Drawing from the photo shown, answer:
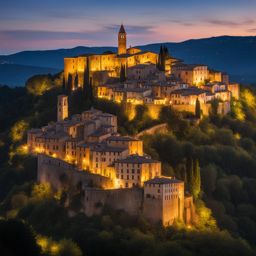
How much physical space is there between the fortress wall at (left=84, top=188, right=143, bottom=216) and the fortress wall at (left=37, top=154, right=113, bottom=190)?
4.36 feet

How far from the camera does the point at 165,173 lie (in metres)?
66.6

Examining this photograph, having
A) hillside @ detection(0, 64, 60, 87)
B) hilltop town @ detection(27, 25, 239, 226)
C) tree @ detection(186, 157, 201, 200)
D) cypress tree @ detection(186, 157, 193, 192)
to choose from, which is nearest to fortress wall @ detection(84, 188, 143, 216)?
hilltop town @ detection(27, 25, 239, 226)

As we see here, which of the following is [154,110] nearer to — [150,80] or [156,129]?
[156,129]

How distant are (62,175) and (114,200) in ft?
20.8

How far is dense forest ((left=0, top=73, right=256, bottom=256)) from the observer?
5781cm

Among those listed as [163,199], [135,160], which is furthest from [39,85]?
[163,199]

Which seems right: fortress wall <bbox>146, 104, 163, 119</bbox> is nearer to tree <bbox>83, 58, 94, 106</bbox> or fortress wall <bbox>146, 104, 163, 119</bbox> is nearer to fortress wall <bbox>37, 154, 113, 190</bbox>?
tree <bbox>83, 58, 94, 106</bbox>

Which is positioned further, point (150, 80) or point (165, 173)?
point (150, 80)

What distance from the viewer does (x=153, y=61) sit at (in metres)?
95.4

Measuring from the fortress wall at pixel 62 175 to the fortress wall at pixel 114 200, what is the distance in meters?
1.33

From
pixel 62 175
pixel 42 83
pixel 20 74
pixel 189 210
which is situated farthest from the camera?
pixel 20 74

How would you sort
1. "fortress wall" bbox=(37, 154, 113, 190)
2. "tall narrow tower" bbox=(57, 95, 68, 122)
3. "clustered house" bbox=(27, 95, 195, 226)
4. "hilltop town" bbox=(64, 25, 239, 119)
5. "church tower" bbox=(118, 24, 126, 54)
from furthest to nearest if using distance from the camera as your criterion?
"church tower" bbox=(118, 24, 126, 54) < "hilltop town" bbox=(64, 25, 239, 119) < "tall narrow tower" bbox=(57, 95, 68, 122) < "fortress wall" bbox=(37, 154, 113, 190) < "clustered house" bbox=(27, 95, 195, 226)

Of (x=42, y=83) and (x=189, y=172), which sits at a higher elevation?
(x=42, y=83)

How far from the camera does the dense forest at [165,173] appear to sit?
190 feet
